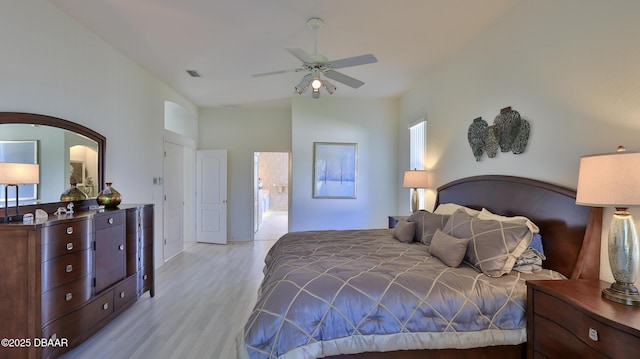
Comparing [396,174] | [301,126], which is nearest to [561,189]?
[396,174]

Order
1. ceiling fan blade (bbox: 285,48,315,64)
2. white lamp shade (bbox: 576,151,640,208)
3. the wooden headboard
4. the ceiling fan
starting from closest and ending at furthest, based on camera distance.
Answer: white lamp shade (bbox: 576,151,640,208), the wooden headboard, ceiling fan blade (bbox: 285,48,315,64), the ceiling fan

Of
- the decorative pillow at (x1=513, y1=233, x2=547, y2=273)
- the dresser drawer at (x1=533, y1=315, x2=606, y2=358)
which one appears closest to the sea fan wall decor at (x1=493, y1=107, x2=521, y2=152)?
the decorative pillow at (x1=513, y1=233, x2=547, y2=273)

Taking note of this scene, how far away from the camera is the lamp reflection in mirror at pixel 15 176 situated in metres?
2.00

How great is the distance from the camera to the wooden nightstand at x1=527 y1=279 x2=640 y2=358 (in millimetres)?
1251

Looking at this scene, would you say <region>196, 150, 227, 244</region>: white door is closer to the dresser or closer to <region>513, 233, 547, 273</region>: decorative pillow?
the dresser

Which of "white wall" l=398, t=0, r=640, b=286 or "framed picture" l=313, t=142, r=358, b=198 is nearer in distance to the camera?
"white wall" l=398, t=0, r=640, b=286

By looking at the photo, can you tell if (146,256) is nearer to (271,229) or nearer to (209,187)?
(209,187)

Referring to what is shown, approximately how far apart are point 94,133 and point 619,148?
177 inches

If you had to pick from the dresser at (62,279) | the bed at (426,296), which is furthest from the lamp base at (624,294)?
the dresser at (62,279)

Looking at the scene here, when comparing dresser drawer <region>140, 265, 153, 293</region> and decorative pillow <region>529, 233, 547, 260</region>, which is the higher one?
decorative pillow <region>529, 233, 547, 260</region>

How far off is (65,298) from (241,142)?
4551 millimetres

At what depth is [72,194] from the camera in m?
2.82

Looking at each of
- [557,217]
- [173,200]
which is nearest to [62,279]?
[173,200]

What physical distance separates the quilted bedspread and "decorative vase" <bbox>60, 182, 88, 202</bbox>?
235 centimetres
